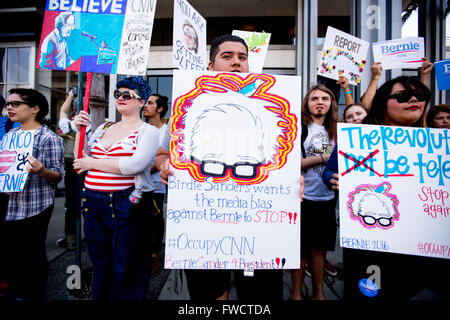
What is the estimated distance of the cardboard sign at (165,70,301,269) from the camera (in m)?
1.26

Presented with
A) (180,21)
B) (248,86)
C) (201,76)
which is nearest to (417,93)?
(248,86)

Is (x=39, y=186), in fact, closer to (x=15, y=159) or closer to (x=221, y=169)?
(x=15, y=159)

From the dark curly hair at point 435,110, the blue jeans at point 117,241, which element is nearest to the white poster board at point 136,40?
the blue jeans at point 117,241

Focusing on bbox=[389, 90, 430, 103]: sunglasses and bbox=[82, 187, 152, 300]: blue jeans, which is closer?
bbox=[389, 90, 430, 103]: sunglasses

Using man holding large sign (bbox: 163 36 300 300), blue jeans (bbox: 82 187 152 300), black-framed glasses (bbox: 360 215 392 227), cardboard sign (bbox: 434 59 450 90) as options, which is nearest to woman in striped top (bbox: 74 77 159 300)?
blue jeans (bbox: 82 187 152 300)

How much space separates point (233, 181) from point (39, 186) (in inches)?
63.4

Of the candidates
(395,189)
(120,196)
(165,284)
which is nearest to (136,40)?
(120,196)

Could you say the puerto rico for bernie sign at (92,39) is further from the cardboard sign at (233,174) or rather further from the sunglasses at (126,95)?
the cardboard sign at (233,174)

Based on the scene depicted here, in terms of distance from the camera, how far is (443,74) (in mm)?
2252

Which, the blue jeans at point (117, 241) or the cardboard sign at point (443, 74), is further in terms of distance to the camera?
the cardboard sign at point (443, 74)

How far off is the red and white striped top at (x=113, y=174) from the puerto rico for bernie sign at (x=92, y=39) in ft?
1.62

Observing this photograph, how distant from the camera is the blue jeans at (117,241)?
1642mm

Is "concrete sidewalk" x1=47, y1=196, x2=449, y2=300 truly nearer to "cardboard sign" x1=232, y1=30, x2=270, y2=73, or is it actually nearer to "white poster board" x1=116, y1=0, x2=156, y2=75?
"white poster board" x1=116, y1=0, x2=156, y2=75
